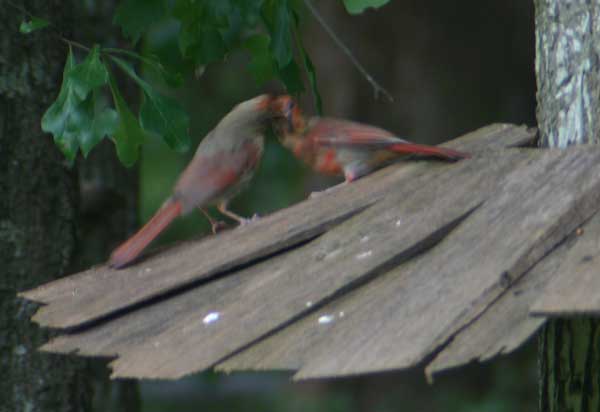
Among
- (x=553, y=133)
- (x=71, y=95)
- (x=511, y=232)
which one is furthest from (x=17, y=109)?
(x=511, y=232)

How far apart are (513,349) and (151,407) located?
13791 mm

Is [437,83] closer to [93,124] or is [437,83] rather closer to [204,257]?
[93,124]

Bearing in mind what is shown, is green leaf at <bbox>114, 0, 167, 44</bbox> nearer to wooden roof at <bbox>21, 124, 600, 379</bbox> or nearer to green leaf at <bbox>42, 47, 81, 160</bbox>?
green leaf at <bbox>42, 47, 81, 160</bbox>

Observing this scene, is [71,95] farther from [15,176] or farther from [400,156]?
[400,156]

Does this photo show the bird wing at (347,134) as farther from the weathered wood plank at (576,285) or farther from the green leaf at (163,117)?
the weathered wood plank at (576,285)

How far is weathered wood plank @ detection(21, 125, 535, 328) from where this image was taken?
365cm

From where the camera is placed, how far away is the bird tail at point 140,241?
4090 mm

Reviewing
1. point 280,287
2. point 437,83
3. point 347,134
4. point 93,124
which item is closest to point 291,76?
point 347,134

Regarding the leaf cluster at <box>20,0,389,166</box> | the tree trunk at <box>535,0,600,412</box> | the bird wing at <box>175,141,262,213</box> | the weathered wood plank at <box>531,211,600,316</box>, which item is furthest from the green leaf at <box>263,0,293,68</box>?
the weathered wood plank at <box>531,211,600,316</box>

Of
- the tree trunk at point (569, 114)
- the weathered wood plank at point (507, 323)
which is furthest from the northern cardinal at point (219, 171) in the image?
the weathered wood plank at point (507, 323)

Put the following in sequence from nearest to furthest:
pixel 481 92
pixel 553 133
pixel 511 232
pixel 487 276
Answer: pixel 487 276 < pixel 511 232 < pixel 553 133 < pixel 481 92

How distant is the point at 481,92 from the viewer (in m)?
10.4

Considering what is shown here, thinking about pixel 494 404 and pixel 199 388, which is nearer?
pixel 494 404

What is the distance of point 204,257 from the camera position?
12.6 ft
